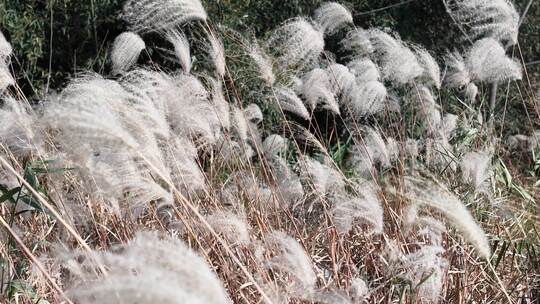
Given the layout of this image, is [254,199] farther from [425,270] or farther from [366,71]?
[425,270]

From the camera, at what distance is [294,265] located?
2385 mm

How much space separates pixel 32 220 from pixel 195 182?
0.88 m

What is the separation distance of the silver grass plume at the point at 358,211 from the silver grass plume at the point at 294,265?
0.26m

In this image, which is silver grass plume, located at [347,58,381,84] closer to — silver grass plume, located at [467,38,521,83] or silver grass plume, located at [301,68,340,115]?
silver grass plume, located at [301,68,340,115]

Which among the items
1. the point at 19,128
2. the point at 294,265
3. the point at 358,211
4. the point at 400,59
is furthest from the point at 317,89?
the point at 294,265

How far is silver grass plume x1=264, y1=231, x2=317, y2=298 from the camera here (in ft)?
7.66

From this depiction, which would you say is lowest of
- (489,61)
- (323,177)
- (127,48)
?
(323,177)

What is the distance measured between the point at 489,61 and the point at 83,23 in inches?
137

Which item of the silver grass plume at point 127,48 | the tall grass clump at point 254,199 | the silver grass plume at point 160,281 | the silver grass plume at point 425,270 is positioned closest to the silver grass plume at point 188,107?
the tall grass clump at point 254,199

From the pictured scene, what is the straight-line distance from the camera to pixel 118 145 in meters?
1.93

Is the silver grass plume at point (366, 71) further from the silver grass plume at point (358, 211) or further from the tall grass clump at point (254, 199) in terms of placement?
the silver grass plume at point (358, 211)

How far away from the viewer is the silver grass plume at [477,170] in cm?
309

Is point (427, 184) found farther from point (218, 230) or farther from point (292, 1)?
point (292, 1)

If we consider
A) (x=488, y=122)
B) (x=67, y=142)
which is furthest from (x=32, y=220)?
(x=488, y=122)
